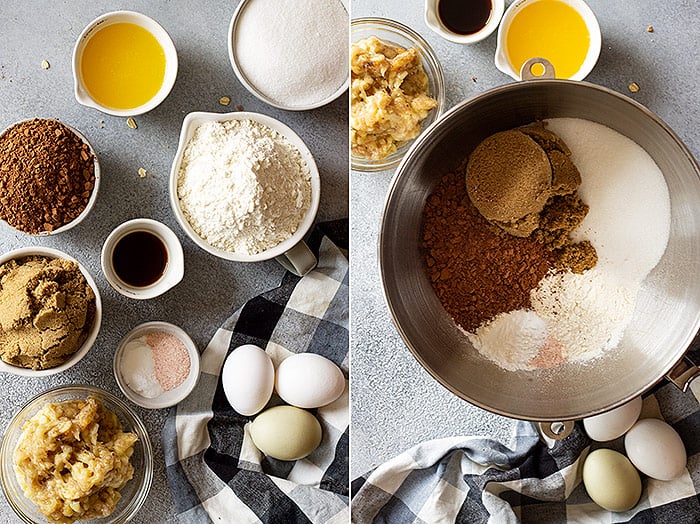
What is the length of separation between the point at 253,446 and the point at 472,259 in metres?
0.65

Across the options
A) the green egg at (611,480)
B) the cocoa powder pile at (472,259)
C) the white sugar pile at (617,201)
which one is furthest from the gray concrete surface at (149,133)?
the green egg at (611,480)

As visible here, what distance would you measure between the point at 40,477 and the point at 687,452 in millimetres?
1169

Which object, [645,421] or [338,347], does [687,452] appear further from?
[338,347]

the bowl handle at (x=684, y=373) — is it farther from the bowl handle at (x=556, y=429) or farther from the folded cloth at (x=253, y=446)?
the folded cloth at (x=253, y=446)

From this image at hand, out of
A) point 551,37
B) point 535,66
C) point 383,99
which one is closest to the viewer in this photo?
point 535,66

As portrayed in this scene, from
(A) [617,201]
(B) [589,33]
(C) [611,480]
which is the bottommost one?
(C) [611,480]

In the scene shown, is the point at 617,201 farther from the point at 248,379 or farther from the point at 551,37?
the point at 248,379

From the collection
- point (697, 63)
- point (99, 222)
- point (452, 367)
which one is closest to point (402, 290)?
point (452, 367)

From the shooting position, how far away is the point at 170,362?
1576 millimetres

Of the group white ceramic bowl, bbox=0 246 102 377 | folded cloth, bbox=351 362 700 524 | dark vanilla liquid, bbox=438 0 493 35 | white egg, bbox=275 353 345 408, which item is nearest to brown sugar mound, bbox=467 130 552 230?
dark vanilla liquid, bbox=438 0 493 35

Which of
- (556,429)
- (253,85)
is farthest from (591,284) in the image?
(253,85)

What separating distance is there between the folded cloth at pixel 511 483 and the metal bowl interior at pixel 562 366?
191 mm

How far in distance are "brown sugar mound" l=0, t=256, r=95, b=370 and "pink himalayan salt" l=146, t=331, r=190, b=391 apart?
0.52 feet

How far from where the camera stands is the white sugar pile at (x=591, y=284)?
46.0 inches
